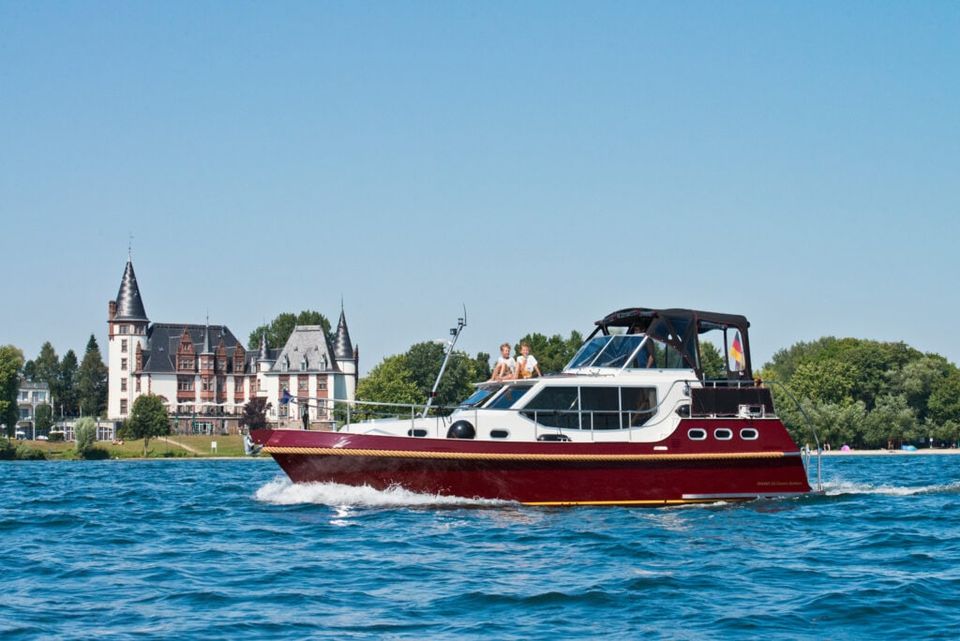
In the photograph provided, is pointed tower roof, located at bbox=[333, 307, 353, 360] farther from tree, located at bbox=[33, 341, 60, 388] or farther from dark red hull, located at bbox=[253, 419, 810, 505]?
dark red hull, located at bbox=[253, 419, 810, 505]

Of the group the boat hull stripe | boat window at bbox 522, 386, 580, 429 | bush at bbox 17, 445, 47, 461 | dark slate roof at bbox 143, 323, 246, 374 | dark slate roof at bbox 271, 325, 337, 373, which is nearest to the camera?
the boat hull stripe

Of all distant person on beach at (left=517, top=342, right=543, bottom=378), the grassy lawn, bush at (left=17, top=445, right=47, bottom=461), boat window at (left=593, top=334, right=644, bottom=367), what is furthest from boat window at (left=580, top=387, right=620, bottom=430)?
the grassy lawn

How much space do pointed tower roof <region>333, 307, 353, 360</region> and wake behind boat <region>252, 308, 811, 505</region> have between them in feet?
362

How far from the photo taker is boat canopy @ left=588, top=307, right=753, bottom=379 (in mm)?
27547

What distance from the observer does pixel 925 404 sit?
4045 inches

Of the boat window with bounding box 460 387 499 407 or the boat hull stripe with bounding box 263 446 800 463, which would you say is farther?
A: the boat window with bounding box 460 387 499 407

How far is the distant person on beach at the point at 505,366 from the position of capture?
27392 mm

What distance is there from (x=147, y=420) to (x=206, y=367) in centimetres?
2500

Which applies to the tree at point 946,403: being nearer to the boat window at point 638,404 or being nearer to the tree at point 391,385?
the tree at point 391,385

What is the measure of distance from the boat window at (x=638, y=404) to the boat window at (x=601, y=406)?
163mm

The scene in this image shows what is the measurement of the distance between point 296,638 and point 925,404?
97.3 m

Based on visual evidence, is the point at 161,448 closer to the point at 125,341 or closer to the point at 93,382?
the point at 125,341

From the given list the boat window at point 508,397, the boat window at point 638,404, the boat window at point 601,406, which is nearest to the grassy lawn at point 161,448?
the boat window at point 508,397

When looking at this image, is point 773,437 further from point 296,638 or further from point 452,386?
point 452,386
